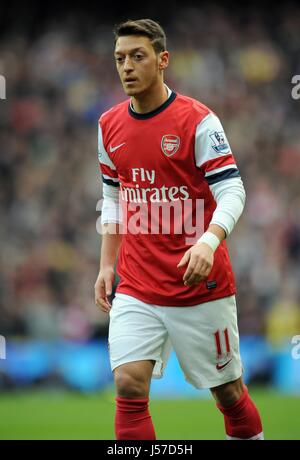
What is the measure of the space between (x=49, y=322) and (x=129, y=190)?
7.50m

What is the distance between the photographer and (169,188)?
513 cm

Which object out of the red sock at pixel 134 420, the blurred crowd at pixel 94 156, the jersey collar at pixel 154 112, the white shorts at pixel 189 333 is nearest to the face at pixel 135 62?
the jersey collar at pixel 154 112

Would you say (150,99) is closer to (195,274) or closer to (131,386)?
(195,274)

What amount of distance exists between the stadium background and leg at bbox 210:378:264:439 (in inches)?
104

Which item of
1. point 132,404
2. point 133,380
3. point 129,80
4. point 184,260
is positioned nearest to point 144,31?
point 129,80

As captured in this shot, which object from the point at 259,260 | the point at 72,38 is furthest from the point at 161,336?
the point at 72,38

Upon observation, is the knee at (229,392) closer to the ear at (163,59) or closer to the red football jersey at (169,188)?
the red football jersey at (169,188)

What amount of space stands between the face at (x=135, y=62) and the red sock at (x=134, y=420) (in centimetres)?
165

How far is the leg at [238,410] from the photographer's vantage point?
523 cm

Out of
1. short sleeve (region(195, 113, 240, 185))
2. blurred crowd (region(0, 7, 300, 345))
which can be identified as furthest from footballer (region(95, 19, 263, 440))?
blurred crowd (region(0, 7, 300, 345))

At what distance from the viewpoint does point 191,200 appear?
516 cm

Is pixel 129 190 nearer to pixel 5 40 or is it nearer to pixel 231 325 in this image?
pixel 231 325

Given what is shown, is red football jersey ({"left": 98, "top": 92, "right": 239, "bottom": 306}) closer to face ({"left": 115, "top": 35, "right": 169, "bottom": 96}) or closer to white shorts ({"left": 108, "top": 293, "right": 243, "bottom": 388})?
white shorts ({"left": 108, "top": 293, "right": 243, "bottom": 388})

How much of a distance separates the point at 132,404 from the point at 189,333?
52cm
